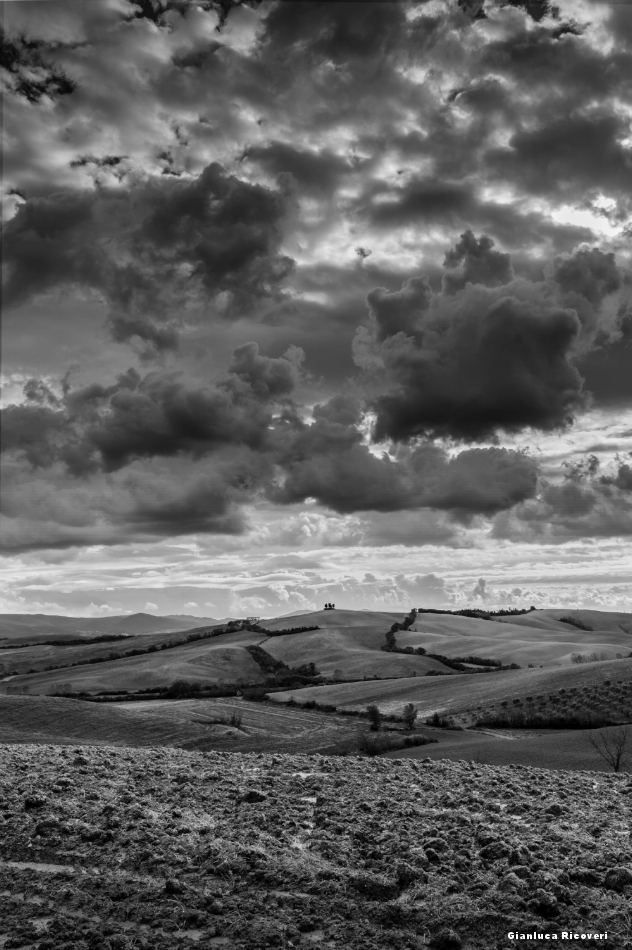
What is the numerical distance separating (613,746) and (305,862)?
22.9 m

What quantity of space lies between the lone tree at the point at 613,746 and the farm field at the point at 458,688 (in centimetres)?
2305

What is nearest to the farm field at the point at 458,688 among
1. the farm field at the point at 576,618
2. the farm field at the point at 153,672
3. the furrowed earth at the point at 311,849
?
the farm field at the point at 153,672

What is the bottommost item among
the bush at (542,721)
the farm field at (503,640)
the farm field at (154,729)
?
the farm field at (503,640)

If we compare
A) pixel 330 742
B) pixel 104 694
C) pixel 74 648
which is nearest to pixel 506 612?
pixel 74 648

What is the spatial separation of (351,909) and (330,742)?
31.4 meters

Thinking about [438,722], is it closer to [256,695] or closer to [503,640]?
[256,695]

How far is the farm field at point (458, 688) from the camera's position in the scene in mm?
60531

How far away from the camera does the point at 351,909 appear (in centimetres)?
1029

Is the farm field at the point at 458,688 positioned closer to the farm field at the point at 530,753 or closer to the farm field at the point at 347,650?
the farm field at the point at 347,650

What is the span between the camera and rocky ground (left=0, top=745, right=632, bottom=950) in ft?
31.8

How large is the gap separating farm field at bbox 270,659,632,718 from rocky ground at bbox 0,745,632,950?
4180cm

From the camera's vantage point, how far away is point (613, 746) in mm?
31016

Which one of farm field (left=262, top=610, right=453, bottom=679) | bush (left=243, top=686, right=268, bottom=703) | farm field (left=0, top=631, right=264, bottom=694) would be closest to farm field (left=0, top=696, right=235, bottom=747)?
bush (left=243, top=686, right=268, bottom=703)

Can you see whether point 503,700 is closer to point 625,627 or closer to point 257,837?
point 257,837
